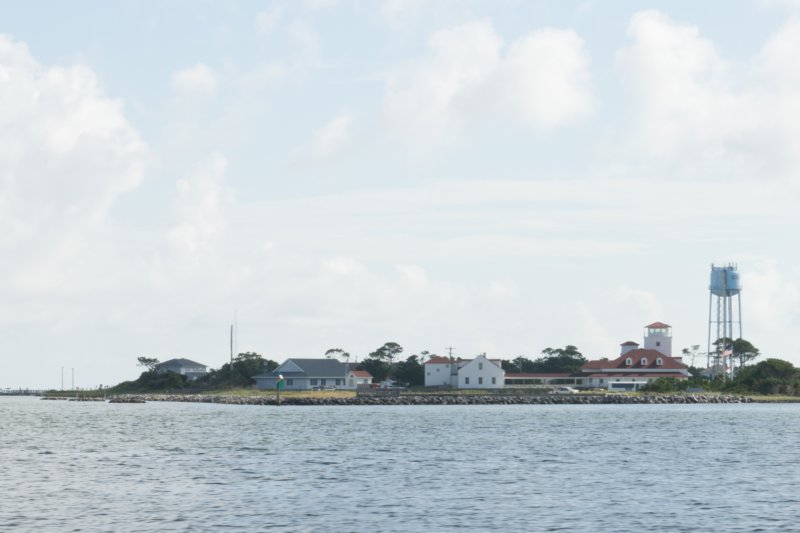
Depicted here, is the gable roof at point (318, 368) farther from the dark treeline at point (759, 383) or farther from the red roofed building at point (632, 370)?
the dark treeline at point (759, 383)

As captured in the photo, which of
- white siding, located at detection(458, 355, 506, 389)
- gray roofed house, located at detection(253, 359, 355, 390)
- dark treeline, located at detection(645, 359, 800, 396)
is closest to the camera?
dark treeline, located at detection(645, 359, 800, 396)

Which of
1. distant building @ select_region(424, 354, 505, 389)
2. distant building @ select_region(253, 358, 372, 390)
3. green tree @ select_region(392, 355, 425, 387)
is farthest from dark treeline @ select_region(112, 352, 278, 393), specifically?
distant building @ select_region(424, 354, 505, 389)

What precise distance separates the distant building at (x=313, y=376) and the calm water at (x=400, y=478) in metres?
94.7

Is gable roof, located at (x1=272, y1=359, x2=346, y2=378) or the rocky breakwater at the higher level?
gable roof, located at (x1=272, y1=359, x2=346, y2=378)

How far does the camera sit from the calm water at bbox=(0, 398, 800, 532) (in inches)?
1387

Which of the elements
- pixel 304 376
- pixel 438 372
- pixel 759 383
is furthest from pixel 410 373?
pixel 759 383

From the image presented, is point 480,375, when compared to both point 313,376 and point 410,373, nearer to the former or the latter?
point 410,373

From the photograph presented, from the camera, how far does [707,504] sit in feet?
128

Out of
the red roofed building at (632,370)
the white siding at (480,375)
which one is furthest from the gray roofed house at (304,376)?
the red roofed building at (632,370)

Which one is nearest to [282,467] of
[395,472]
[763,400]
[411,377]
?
[395,472]

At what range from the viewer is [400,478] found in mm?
47062

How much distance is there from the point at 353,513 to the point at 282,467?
1601 centimetres

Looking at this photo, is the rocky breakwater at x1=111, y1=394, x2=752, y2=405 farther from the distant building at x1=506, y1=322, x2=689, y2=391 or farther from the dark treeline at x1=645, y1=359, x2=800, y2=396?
the distant building at x1=506, y1=322, x2=689, y2=391

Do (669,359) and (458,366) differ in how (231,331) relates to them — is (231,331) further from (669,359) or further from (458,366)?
(669,359)
